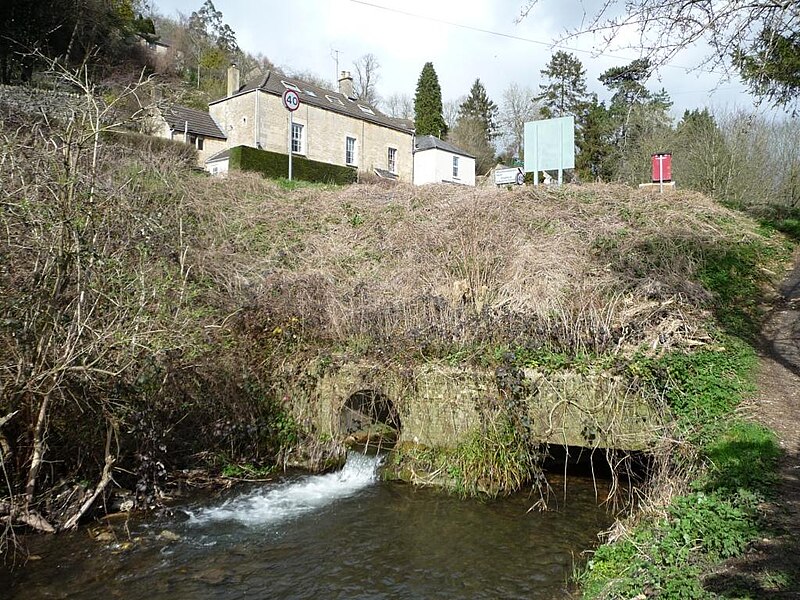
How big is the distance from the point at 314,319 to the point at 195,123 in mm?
24738

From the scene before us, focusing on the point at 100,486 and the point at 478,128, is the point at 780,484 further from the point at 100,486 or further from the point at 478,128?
the point at 478,128

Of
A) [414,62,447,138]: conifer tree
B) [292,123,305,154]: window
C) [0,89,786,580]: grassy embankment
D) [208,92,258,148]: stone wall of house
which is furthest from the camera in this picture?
[414,62,447,138]: conifer tree

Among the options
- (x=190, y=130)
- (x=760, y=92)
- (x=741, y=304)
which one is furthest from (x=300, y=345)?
(x=190, y=130)

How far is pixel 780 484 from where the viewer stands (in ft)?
17.1

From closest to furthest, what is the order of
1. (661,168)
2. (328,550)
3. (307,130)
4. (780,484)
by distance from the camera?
(780,484), (328,550), (661,168), (307,130)

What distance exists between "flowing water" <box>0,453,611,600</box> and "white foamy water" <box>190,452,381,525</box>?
0.09ft

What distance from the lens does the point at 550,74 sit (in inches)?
1890

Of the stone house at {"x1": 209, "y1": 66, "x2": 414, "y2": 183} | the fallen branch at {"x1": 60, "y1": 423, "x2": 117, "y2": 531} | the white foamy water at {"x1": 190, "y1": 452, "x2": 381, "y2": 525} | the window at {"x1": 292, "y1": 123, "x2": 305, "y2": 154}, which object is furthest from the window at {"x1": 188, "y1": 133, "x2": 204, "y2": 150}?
the fallen branch at {"x1": 60, "y1": 423, "x2": 117, "y2": 531}

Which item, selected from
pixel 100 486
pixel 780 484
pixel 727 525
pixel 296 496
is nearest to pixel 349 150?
pixel 296 496

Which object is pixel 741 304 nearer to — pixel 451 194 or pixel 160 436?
pixel 451 194

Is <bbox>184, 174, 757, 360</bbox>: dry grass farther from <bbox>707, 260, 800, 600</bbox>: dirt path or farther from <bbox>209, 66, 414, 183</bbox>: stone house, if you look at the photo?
<bbox>209, 66, 414, 183</bbox>: stone house

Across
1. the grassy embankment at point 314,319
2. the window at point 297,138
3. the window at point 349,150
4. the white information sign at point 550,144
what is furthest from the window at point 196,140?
the white information sign at point 550,144

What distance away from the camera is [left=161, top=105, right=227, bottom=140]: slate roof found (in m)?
28.8

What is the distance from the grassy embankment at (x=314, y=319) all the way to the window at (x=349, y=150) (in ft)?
64.3
